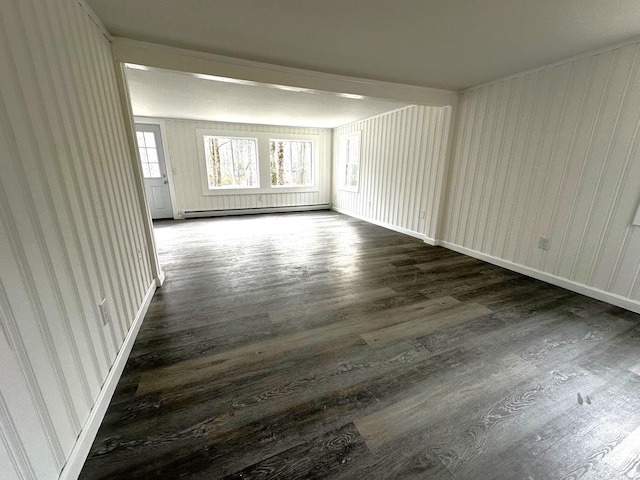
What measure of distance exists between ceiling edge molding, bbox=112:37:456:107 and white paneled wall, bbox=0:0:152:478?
0.53 meters

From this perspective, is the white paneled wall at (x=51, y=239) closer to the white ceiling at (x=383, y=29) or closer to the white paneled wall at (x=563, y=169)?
the white ceiling at (x=383, y=29)

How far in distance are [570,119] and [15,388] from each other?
4130 mm

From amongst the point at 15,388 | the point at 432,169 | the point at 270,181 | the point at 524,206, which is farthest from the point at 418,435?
the point at 270,181

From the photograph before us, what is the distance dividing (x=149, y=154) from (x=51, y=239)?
561cm

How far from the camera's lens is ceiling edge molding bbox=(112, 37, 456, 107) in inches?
87.5

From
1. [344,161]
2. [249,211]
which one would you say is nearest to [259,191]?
[249,211]

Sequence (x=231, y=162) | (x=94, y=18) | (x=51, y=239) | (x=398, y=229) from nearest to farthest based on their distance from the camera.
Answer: (x=51, y=239) → (x=94, y=18) → (x=398, y=229) → (x=231, y=162)

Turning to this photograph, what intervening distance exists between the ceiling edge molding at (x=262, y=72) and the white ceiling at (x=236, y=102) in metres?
0.15

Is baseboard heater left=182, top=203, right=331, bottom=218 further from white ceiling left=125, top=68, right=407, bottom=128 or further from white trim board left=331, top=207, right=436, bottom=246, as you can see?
white ceiling left=125, top=68, right=407, bottom=128

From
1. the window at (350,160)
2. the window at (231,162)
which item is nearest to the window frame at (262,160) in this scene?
the window at (231,162)

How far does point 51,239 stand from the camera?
1054 millimetres

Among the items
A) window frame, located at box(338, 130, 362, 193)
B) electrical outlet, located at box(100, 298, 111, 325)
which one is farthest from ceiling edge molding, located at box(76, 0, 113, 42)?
window frame, located at box(338, 130, 362, 193)

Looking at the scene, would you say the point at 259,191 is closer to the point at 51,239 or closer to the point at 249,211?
the point at 249,211

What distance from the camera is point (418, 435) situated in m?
1.21
